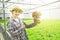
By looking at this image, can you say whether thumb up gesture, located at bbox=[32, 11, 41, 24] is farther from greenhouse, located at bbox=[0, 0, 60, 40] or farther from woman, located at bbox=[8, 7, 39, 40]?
woman, located at bbox=[8, 7, 39, 40]

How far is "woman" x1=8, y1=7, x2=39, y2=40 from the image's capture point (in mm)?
2543

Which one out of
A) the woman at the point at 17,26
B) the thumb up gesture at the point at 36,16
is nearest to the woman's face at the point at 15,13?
the woman at the point at 17,26

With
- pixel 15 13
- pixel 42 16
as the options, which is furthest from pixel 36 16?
pixel 15 13

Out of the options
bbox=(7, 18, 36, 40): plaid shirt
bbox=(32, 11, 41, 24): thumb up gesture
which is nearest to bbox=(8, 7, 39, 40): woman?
bbox=(7, 18, 36, 40): plaid shirt

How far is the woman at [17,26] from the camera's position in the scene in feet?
8.34

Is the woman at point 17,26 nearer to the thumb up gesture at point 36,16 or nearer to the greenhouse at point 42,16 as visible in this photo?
the greenhouse at point 42,16

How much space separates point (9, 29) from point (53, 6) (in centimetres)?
84

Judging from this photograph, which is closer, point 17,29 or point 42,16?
point 42,16

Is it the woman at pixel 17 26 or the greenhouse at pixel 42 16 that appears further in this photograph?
the woman at pixel 17 26

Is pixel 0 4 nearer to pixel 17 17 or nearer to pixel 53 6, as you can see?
pixel 17 17

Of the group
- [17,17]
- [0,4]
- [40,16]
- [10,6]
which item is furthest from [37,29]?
[0,4]

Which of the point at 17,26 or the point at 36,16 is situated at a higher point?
the point at 36,16

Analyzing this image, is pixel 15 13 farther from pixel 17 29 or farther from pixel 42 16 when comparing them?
pixel 42 16

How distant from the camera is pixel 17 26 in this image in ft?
8.41
